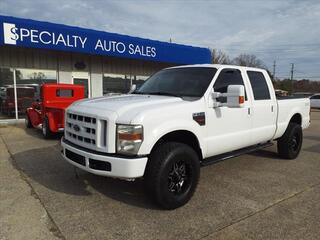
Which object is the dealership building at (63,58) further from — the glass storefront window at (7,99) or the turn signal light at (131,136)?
the turn signal light at (131,136)

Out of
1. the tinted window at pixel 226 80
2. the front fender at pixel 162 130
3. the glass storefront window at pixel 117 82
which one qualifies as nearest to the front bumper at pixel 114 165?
the front fender at pixel 162 130

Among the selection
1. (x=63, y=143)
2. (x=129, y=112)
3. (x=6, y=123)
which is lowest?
(x=6, y=123)

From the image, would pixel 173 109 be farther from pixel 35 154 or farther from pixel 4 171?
pixel 35 154

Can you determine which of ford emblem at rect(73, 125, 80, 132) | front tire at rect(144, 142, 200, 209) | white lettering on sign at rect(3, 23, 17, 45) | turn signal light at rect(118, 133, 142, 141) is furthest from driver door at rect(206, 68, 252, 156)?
white lettering on sign at rect(3, 23, 17, 45)

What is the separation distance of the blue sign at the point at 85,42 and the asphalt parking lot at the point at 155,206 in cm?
704

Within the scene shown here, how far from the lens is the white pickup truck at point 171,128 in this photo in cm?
354

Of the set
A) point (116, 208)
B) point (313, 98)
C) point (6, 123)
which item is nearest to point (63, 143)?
point (116, 208)

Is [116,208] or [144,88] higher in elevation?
[144,88]

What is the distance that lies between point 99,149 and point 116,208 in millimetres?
875

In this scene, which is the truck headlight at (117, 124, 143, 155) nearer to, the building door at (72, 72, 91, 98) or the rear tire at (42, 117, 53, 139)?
the rear tire at (42, 117, 53, 139)

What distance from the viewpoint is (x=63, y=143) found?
173 inches

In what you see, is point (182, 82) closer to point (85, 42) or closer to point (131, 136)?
point (131, 136)

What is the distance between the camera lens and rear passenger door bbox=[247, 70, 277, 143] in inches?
213

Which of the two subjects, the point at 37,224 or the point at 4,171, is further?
the point at 4,171
